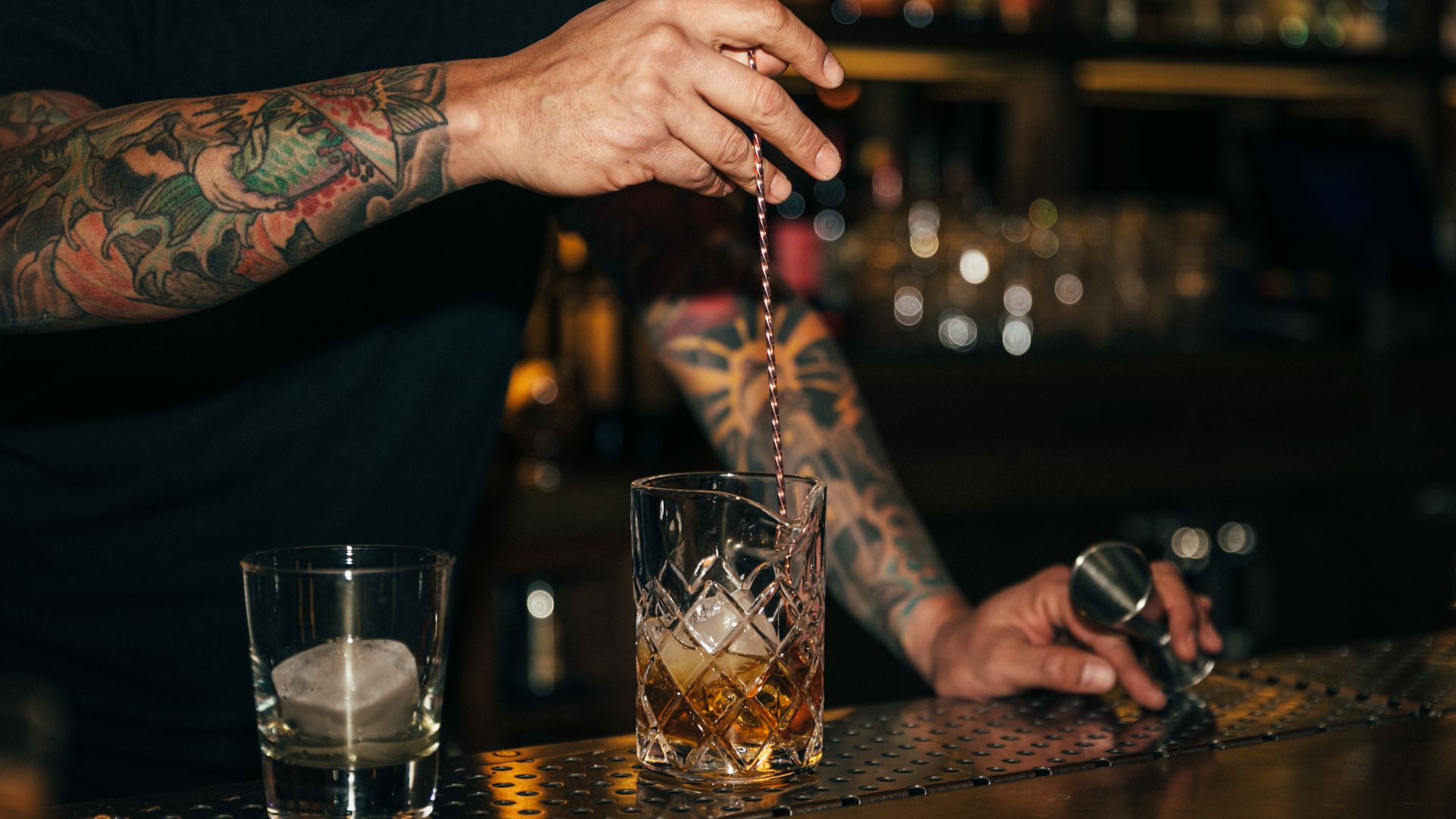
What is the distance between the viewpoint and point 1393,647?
1197mm

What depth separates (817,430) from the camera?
4.25 ft

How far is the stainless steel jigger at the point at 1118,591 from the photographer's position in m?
1.01

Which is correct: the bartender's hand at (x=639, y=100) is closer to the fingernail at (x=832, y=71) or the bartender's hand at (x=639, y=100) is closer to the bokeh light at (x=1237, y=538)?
the fingernail at (x=832, y=71)

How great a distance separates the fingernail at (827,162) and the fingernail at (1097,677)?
1.23 feet

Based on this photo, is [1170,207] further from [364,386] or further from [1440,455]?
[364,386]

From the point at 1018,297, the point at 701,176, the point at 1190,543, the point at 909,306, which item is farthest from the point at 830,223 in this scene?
the point at 701,176

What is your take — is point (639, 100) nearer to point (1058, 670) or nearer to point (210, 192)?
point (210, 192)

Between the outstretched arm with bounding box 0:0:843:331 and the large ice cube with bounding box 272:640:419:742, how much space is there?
0.30 meters

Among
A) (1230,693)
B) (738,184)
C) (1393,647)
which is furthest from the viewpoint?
(1393,647)

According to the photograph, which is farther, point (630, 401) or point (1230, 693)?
point (630, 401)

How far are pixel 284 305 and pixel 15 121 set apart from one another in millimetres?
282

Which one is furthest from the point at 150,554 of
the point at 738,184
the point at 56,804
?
the point at 738,184

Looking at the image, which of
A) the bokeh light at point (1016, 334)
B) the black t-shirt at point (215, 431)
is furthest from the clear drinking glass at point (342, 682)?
the bokeh light at point (1016, 334)

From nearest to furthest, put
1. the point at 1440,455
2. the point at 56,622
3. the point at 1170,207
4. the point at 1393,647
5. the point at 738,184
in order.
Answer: the point at 738,184 < the point at 1393,647 < the point at 56,622 < the point at 1440,455 < the point at 1170,207
